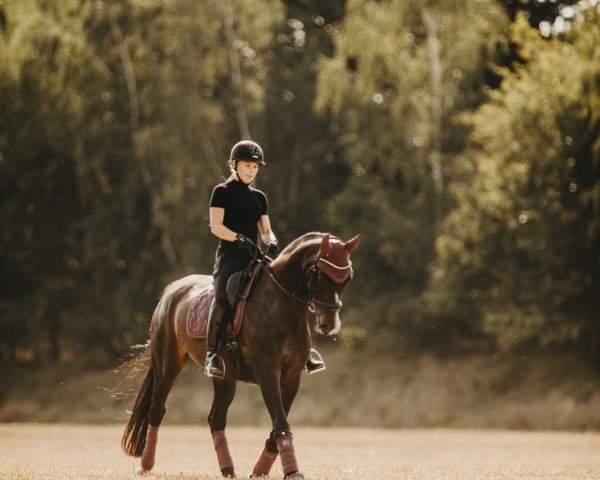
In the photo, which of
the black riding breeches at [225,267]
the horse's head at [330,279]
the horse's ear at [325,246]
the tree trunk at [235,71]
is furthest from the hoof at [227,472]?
the tree trunk at [235,71]

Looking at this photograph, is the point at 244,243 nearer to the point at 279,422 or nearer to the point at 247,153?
the point at 247,153

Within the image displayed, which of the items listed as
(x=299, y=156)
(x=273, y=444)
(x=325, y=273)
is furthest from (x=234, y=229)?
(x=299, y=156)

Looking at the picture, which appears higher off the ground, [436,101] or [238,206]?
[436,101]

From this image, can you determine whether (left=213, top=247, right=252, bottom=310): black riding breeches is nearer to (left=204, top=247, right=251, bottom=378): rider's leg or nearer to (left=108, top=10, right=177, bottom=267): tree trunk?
(left=204, top=247, right=251, bottom=378): rider's leg

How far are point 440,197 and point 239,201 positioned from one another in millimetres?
22387

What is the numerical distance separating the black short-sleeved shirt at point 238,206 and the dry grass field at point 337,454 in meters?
2.71

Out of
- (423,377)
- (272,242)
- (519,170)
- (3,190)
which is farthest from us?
(3,190)

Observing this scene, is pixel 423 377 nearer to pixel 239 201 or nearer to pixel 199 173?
pixel 199 173

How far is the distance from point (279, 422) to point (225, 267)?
1.90m

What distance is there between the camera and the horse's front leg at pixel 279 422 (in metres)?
10.3

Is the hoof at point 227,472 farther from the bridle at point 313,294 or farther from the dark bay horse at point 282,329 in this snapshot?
the bridle at point 313,294

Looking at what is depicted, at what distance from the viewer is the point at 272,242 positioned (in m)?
11.3

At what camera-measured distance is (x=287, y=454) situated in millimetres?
10383

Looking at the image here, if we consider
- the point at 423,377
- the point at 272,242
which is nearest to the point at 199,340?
the point at 272,242
